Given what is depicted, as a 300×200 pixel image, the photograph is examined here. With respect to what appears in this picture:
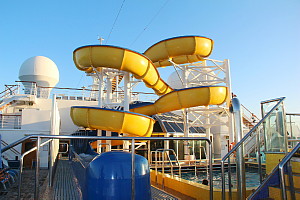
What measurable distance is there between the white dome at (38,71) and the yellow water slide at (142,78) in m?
15.8

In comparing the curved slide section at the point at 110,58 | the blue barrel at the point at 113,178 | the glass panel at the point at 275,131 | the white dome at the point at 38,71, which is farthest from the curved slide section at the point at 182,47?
the white dome at the point at 38,71

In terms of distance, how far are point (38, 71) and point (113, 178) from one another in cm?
2497

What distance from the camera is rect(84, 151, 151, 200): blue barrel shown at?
3.29 m

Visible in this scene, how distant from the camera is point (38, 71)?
83.2 ft

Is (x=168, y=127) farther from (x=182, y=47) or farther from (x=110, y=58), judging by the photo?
(x=110, y=58)

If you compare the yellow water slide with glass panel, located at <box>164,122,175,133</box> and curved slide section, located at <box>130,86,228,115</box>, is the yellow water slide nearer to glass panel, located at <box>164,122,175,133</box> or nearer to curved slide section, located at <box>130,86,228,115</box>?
curved slide section, located at <box>130,86,228,115</box>

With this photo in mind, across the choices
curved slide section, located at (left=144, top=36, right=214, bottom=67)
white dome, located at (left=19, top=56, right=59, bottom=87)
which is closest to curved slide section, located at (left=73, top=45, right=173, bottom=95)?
curved slide section, located at (left=144, top=36, right=214, bottom=67)

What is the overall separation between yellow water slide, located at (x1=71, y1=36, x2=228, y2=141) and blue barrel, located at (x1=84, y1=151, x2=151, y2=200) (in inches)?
208

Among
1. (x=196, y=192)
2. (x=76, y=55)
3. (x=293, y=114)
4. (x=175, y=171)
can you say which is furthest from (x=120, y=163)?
(x=175, y=171)

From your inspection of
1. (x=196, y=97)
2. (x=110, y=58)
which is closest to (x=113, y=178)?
(x=110, y=58)

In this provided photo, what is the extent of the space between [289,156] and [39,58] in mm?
27368

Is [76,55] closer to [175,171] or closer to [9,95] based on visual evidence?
[175,171]

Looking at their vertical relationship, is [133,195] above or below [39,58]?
below

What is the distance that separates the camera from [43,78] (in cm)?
2561
